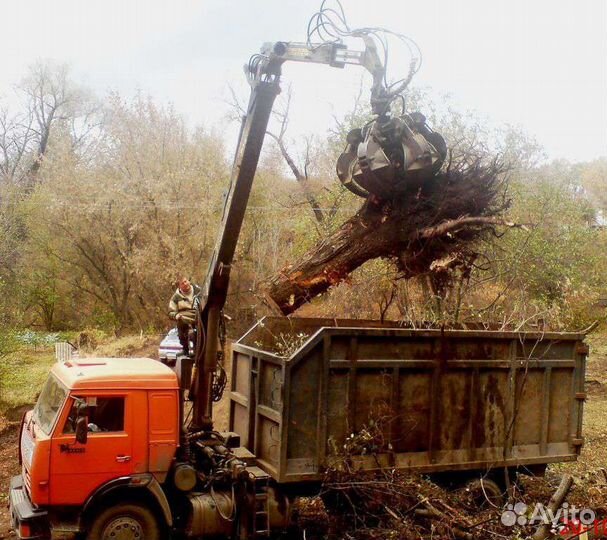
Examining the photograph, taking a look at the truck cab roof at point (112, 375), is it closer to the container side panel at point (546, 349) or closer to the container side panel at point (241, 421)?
the container side panel at point (241, 421)

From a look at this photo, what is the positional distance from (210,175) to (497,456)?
18.3 meters

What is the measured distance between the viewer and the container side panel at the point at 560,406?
752 cm

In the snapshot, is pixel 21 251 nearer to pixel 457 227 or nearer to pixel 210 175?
pixel 210 175

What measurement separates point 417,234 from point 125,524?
4292 mm

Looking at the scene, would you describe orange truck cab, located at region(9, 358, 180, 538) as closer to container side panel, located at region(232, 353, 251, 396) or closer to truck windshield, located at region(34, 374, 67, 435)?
truck windshield, located at region(34, 374, 67, 435)

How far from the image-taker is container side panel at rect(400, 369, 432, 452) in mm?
6746

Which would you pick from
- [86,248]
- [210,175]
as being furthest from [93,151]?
[210,175]

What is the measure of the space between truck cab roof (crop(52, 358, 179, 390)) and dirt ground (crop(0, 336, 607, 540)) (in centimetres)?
208

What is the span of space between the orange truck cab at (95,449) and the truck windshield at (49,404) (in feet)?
0.05

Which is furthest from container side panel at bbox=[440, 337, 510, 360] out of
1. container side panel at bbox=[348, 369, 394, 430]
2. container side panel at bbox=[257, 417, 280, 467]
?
container side panel at bbox=[257, 417, 280, 467]

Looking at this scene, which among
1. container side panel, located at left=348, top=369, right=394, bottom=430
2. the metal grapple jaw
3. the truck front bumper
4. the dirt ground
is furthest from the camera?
the dirt ground

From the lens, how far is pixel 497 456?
7145mm

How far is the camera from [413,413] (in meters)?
6.79

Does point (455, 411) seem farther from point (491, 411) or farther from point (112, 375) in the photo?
point (112, 375)
